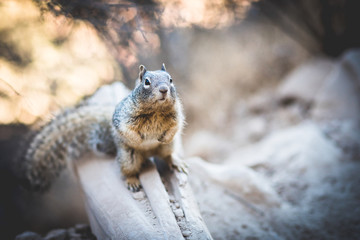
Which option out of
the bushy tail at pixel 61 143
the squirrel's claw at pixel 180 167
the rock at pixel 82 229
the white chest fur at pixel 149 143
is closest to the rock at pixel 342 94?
the squirrel's claw at pixel 180 167

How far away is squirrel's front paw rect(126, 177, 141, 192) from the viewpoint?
208 centimetres

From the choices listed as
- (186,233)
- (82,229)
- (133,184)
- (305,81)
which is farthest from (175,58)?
(186,233)

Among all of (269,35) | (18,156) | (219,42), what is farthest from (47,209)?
(269,35)

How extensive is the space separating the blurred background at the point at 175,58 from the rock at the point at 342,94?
52 centimetres

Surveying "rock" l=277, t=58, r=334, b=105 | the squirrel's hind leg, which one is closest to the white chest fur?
the squirrel's hind leg

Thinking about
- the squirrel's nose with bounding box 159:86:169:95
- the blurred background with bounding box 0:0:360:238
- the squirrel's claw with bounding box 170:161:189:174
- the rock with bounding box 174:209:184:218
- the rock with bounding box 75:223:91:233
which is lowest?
the rock with bounding box 75:223:91:233

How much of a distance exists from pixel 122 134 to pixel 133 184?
1.69ft

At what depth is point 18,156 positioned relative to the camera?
2.37 m

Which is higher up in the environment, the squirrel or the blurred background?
the blurred background

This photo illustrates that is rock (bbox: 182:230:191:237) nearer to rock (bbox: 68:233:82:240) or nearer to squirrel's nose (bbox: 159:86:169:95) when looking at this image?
squirrel's nose (bbox: 159:86:169:95)

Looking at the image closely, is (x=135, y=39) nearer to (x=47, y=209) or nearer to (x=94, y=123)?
(x=94, y=123)

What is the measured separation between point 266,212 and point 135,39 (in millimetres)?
2878

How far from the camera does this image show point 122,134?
6.44ft

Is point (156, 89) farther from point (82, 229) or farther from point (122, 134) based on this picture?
point (82, 229)
